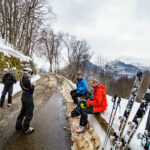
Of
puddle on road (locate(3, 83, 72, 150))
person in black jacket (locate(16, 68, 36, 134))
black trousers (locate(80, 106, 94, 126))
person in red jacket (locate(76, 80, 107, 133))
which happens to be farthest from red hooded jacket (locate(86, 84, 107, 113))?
person in black jacket (locate(16, 68, 36, 134))

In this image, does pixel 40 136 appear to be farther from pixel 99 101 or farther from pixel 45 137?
pixel 99 101

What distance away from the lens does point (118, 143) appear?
178cm

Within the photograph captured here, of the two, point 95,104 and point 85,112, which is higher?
point 95,104

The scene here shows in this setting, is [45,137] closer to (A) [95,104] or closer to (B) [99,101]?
(A) [95,104]

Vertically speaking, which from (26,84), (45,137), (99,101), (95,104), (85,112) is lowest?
(45,137)

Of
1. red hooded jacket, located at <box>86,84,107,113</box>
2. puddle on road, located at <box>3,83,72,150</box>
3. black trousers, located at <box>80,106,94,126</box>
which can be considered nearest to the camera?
puddle on road, located at <box>3,83,72,150</box>

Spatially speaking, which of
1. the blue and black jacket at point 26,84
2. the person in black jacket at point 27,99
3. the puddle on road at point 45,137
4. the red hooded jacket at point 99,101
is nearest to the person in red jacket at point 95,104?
the red hooded jacket at point 99,101

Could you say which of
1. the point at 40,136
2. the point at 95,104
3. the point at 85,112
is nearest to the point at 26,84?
the point at 40,136

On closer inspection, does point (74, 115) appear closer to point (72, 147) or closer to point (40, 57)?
point (72, 147)

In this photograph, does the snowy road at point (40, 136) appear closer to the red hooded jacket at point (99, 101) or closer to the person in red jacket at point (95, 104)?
the person in red jacket at point (95, 104)

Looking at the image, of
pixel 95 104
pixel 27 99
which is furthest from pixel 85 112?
pixel 27 99

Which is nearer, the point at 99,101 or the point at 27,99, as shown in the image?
the point at 99,101

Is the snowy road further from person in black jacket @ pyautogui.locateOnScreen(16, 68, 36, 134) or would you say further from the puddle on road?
person in black jacket @ pyautogui.locateOnScreen(16, 68, 36, 134)

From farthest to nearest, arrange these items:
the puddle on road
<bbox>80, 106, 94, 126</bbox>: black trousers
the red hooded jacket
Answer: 1. <bbox>80, 106, 94, 126</bbox>: black trousers
2. the red hooded jacket
3. the puddle on road
